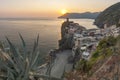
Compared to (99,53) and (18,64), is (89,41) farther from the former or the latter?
(18,64)

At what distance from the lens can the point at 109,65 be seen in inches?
888

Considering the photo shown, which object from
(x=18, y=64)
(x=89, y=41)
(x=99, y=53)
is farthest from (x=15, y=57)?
(x=89, y=41)

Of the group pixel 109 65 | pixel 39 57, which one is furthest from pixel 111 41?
pixel 39 57

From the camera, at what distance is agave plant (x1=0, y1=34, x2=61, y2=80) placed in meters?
4.95

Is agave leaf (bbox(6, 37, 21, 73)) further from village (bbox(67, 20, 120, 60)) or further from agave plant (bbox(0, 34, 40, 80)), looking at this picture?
village (bbox(67, 20, 120, 60))

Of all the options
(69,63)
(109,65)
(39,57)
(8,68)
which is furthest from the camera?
(69,63)

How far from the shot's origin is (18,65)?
4961 mm

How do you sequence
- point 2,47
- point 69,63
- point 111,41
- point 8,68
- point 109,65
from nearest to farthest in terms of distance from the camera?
point 8,68, point 2,47, point 109,65, point 111,41, point 69,63

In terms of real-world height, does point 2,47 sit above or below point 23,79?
above

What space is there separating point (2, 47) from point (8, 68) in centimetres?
50

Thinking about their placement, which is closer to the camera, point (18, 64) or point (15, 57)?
point (18, 64)

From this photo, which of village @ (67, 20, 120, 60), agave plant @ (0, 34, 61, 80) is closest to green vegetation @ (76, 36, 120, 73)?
village @ (67, 20, 120, 60)

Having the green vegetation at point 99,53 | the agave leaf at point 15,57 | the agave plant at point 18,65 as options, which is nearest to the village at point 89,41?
the green vegetation at point 99,53

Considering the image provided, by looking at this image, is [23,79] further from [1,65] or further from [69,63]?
[69,63]
